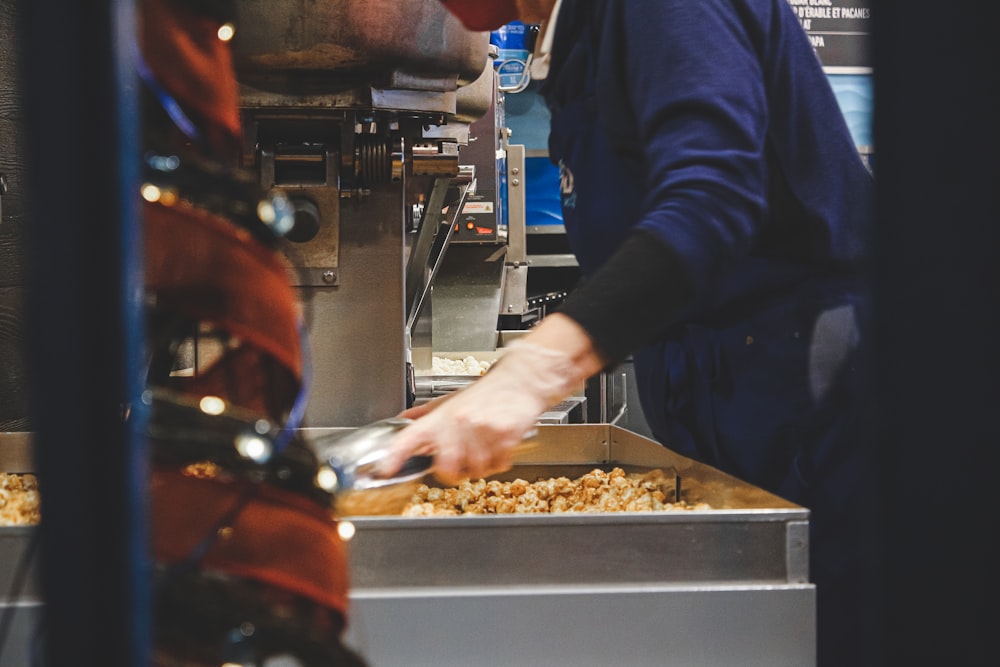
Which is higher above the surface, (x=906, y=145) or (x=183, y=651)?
(x=906, y=145)

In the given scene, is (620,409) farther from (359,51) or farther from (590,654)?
(590,654)

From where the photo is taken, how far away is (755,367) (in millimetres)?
1272

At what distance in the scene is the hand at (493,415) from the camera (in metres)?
0.87

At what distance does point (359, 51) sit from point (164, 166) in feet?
3.66

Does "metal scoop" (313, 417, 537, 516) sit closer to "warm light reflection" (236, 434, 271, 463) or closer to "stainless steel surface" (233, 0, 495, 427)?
"warm light reflection" (236, 434, 271, 463)

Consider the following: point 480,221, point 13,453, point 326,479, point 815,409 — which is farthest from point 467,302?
point 326,479

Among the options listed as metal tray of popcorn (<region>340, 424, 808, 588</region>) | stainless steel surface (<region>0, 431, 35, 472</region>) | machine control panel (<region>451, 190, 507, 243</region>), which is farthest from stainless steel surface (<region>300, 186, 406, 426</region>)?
machine control panel (<region>451, 190, 507, 243</region>)

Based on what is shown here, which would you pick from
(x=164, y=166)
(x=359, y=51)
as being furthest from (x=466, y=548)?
(x=359, y=51)

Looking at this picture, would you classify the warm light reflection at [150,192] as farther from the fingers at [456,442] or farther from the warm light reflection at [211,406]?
the fingers at [456,442]

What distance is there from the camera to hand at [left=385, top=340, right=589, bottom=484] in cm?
87

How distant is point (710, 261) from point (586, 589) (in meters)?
0.38

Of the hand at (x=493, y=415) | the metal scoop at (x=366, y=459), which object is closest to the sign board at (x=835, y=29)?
the hand at (x=493, y=415)

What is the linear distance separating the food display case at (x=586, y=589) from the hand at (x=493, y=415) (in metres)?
0.14

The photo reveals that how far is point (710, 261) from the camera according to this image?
96 cm
